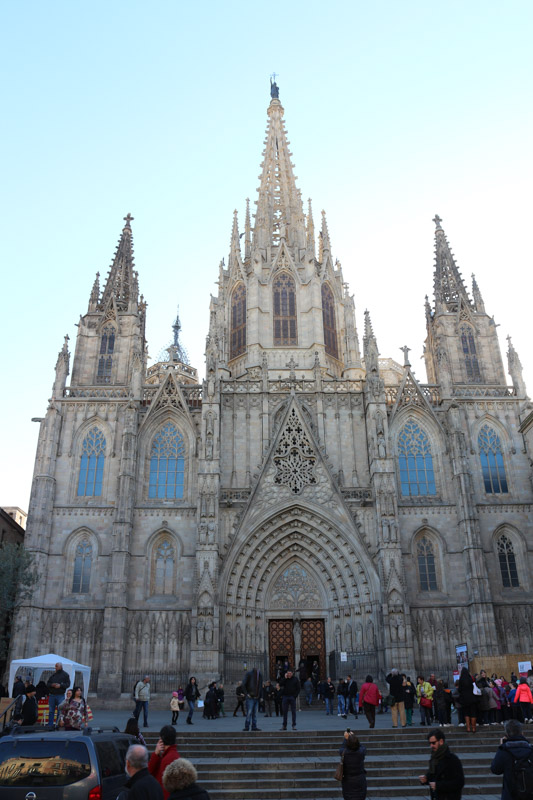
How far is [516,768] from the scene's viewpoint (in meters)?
6.93

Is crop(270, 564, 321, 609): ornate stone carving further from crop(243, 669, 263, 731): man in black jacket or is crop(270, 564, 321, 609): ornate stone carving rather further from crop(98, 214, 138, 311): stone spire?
crop(98, 214, 138, 311): stone spire

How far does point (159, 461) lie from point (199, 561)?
6.76 metres

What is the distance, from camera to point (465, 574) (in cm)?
3212

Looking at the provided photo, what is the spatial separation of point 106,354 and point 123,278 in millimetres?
6257

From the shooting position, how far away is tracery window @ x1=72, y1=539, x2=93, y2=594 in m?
32.3

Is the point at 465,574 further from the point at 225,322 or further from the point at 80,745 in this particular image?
the point at 80,745

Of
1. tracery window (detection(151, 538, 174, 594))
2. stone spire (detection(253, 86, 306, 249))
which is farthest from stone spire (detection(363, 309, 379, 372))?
tracery window (detection(151, 538, 174, 594))

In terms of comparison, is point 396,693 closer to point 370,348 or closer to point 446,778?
point 446,778

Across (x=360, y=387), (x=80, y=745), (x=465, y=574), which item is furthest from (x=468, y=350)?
(x=80, y=745)

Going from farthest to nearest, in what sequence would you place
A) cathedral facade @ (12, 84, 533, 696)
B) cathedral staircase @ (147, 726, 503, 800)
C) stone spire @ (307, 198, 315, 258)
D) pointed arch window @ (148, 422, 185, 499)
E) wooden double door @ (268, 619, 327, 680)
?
stone spire @ (307, 198, 315, 258)
pointed arch window @ (148, 422, 185, 499)
wooden double door @ (268, 619, 327, 680)
cathedral facade @ (12, 84, 533, 696)
cathedral staircase @ (147, 726, 503, 800)

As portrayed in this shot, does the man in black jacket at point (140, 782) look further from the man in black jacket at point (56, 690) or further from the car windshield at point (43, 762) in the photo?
the man in black jacket at point (56, 690)

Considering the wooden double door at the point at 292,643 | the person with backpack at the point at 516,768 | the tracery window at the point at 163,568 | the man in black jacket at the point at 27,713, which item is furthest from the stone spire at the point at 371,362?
the person with backpack at the point at 516,768

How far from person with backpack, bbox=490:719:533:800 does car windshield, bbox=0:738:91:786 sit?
467 centimetres

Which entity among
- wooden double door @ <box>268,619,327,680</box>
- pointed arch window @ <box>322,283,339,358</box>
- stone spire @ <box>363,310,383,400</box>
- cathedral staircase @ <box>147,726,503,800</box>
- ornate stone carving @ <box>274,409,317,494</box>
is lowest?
cathedral staircase @ <box>147,726,503,800</box>
